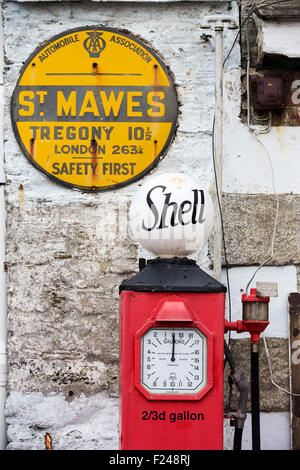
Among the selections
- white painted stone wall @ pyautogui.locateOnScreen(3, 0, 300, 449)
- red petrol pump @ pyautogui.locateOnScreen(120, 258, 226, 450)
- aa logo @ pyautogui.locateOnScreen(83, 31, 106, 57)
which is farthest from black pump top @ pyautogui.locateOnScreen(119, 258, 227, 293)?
aa logo @ pyautogui.locateOnScreen(83, 31, 106, 57)

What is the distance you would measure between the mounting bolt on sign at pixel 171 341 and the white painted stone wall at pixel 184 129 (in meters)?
1.04

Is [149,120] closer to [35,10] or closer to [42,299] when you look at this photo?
[35,10]

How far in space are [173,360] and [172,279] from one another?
32 centimetres

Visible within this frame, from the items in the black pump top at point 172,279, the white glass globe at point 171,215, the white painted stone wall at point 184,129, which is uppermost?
the white painted stone wall at point 184,129

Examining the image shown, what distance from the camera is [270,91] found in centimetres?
371

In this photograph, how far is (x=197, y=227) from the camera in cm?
267

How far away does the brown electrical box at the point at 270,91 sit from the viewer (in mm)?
3711

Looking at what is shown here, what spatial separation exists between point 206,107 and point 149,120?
334mm

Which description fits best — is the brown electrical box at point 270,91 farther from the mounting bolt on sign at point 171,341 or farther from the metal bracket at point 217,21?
the mounting bolt on sign at point 171,341

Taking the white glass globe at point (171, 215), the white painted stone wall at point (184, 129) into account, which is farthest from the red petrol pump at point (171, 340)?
the white painted stone wall at point (184, 129)

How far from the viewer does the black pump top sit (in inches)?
106

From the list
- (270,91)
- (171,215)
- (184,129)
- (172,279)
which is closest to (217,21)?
(270,91)

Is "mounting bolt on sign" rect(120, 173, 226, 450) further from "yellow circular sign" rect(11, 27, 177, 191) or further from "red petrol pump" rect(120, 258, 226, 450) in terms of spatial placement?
"yellow circular sign" rect(11, 27, 177, 191)
